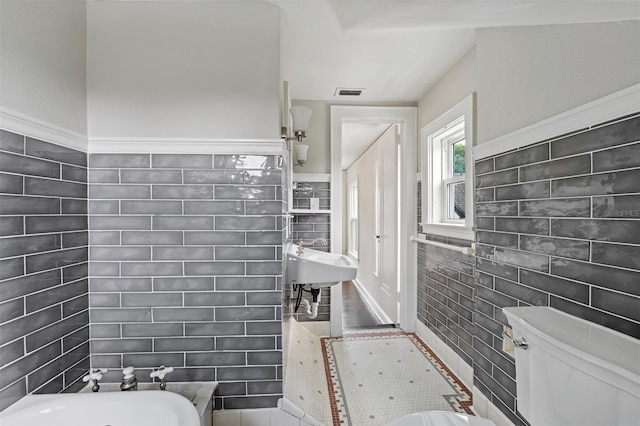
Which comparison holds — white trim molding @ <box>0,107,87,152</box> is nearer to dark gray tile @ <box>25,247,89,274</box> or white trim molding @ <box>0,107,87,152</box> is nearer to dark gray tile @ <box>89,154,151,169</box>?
dark gray tile @ <box>89,154,151,169</box>

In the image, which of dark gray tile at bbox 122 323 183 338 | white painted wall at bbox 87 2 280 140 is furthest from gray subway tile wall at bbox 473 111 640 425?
dark gray tile at bbox 122 323 183 338

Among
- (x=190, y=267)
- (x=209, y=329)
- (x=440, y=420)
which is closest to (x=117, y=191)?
(x=190, y=267)

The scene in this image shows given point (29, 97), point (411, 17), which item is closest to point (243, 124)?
point (29, 97)

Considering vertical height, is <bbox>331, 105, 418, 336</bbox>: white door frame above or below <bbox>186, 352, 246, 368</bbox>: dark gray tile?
above

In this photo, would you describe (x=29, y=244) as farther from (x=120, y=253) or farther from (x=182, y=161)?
(x=182, y=161)

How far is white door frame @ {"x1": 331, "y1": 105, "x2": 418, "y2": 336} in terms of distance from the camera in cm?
286

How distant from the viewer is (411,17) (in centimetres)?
91

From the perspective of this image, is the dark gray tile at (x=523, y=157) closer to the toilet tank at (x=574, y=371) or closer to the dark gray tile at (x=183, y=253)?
the toilet tank at (x=574, y=371)

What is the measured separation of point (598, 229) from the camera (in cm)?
102

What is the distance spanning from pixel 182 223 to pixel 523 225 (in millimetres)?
1610

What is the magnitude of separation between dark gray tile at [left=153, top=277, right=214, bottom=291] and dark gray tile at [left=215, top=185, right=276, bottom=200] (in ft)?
1.41

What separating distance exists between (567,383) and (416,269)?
208cm

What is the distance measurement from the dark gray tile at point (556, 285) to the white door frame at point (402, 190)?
1541mm

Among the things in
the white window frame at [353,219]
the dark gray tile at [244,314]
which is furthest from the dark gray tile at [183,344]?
the white window frame at [353,219]
